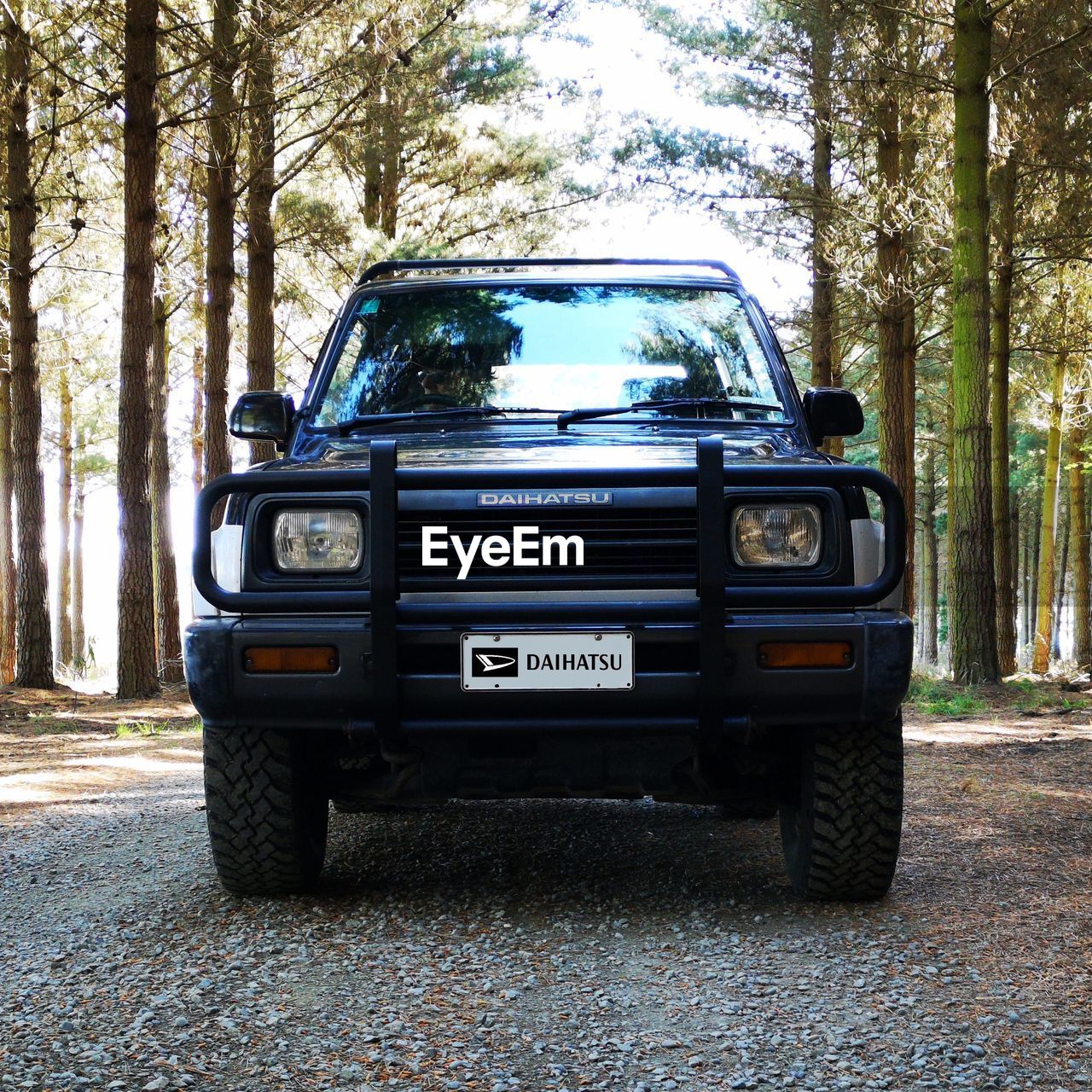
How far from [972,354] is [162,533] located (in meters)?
14.0

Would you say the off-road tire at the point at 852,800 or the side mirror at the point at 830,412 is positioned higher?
the side mirror at the point at 830,412

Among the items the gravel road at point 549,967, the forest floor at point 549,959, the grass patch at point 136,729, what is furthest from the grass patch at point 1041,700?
the grass patch at point 136,729

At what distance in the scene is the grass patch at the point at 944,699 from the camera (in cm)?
1038

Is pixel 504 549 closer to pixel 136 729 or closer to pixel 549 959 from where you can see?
pixel 549 959

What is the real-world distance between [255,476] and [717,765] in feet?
5.50

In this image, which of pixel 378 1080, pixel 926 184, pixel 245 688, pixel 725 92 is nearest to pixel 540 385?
pixel 245 688

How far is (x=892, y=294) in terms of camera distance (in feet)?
51.1

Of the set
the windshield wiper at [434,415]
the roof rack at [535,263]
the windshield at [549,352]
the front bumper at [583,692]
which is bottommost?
the front bumper at [583,692]

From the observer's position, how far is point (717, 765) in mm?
3893

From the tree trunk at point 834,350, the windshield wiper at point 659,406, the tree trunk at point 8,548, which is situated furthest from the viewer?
the tree trunk at point 834,350

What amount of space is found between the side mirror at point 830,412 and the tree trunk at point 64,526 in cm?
2581

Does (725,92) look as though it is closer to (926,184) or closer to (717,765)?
(926,184)

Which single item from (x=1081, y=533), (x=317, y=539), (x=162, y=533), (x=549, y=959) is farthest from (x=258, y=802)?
(x=1081, y=533)

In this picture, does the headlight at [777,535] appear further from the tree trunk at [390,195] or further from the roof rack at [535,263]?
the tree trunk at [390,195]
